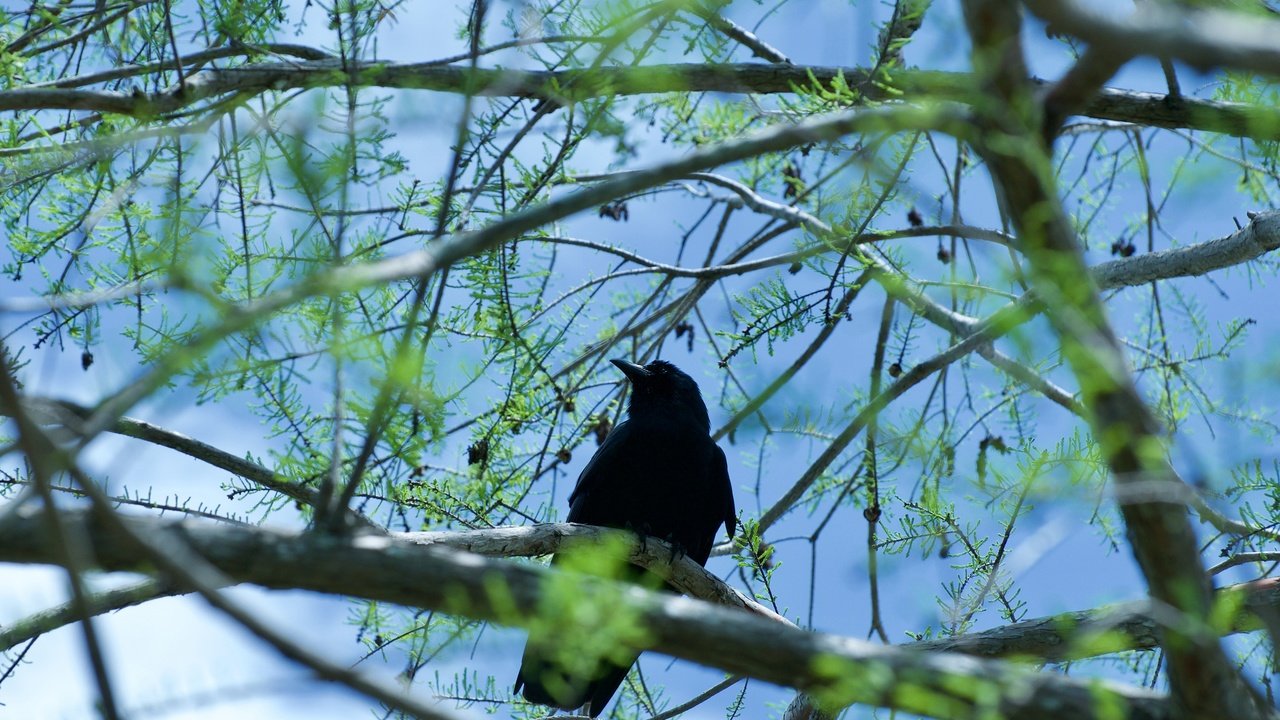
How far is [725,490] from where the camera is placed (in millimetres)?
5453

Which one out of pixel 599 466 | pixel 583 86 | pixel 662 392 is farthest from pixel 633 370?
pixel 583 86

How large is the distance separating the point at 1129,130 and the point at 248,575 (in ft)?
17.0

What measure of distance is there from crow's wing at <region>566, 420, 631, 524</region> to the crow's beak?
0.32m

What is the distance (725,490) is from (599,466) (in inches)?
25.5

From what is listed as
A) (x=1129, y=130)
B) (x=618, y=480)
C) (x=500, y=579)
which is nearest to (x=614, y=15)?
(x=500, y=579)

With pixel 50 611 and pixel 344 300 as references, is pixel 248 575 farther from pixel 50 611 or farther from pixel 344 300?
pixel 50 611

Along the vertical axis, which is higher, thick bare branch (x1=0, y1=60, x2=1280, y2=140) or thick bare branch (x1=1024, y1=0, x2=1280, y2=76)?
thick bare branch (x1=0, y1=60, x2=1280, y2=140)

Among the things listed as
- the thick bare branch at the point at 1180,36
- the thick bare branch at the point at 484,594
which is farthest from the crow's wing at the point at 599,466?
the thick bare branch at the point at 1180,36

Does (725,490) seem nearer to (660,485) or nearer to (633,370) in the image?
(660,485)

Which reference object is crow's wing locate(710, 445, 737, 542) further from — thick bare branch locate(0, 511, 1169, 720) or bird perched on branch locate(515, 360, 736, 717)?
thick bare branch locate(0, 511, 1169, 720)

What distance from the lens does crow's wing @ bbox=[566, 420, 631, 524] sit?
17.8 feet

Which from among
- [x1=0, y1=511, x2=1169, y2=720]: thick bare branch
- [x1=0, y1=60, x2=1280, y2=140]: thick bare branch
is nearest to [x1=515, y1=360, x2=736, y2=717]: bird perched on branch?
[x1=0, y1=60, x2=1280, y2=140]: thick bare branch

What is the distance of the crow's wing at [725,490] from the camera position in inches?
213

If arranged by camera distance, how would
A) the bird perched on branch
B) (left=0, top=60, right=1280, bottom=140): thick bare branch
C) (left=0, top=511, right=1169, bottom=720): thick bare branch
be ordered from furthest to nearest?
the bird perched on branch, (left=0, top=60, right=1280, bottom=140): thick bare branch, (left=0, top=511, right=1169, bottom=720): thick bare branch
